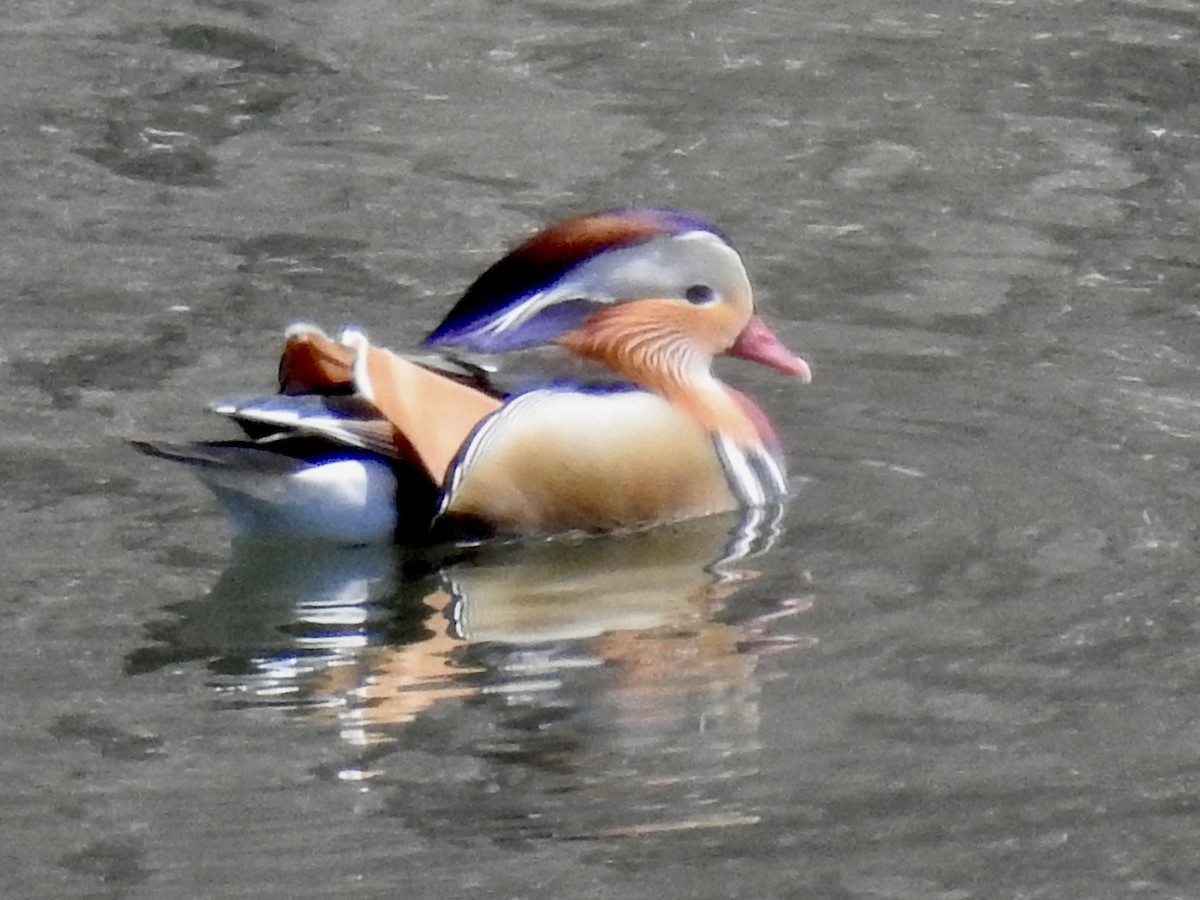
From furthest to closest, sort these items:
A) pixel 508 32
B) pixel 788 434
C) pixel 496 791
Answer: pixel 508 32
pixel 788 434
pixel 496 791

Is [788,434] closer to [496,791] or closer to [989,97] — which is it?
[496,791]

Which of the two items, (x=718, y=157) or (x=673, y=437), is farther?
(x=718, y=157)

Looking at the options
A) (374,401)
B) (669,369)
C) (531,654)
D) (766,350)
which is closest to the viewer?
(531,654)

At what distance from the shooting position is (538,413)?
5746 mm

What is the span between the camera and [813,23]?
975 cm

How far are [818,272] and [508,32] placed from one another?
241 centimetres

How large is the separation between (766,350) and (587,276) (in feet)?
1.68

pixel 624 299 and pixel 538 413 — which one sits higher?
pixel 624 299

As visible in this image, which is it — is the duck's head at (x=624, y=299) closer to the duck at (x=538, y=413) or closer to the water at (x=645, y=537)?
the duck at (x=538, y=413)

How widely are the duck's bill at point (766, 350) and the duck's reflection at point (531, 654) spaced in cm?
43

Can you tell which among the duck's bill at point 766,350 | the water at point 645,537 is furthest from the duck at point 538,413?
the water at point 645,537

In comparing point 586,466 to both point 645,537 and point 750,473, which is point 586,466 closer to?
point 645,537

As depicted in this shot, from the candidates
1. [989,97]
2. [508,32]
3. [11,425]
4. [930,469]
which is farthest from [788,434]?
[508,32]

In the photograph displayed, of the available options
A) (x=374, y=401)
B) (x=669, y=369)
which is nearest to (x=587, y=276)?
(x=669, y=369)
